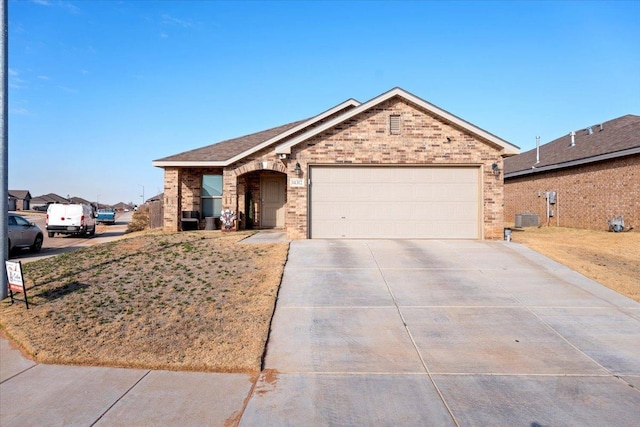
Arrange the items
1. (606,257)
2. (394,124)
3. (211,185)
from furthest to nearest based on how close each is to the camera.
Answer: (211,185) < (394,124) < (606,257)

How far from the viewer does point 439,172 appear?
13578 mm

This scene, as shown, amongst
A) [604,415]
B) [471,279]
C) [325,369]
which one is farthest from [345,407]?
[471,279]

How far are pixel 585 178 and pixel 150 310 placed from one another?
21010 mm

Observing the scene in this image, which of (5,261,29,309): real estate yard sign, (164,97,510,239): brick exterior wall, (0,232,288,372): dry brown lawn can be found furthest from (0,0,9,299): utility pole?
(164,97,510,239): brick exterior wall

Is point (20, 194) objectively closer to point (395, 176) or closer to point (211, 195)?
point (211, 195)

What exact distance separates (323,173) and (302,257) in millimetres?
3814

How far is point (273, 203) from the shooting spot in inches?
761

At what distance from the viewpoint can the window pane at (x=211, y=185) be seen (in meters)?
19.0

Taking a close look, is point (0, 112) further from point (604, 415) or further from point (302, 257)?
point (604, 415)

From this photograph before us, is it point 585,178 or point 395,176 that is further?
point 585,178

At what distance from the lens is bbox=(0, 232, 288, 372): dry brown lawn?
5.29 meters

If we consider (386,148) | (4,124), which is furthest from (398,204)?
(4,124)

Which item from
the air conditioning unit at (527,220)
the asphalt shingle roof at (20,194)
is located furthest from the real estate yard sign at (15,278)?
the asphalt shingle roof at (20,194)

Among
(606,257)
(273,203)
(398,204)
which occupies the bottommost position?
(606,257)
